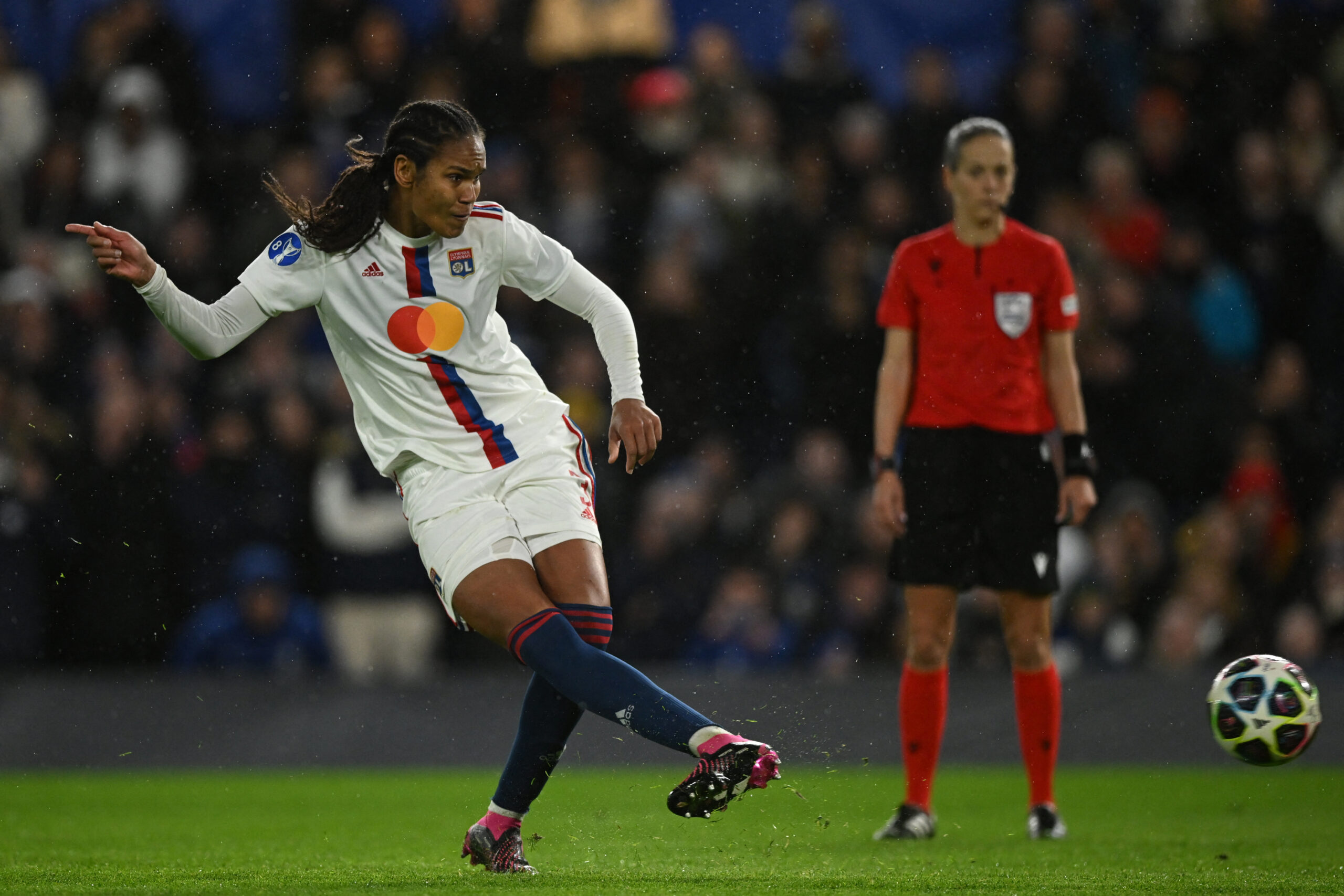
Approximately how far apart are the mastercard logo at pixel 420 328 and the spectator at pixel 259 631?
4.71 m

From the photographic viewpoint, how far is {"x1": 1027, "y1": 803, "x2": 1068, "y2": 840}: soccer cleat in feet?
19.1

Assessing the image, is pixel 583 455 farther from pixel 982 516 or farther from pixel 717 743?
pixel 982 516

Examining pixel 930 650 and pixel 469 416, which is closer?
pixel 469 416

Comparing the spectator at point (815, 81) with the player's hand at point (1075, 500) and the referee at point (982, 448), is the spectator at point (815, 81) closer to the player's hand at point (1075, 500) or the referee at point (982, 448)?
the referee at point (982, 448)

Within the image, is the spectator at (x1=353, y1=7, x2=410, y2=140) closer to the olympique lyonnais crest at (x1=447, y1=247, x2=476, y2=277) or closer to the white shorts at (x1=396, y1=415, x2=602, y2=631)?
the olympique lyonnais crest at (x1=447, y1=247, x2=476, y2=277)

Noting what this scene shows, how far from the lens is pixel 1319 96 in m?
11.0

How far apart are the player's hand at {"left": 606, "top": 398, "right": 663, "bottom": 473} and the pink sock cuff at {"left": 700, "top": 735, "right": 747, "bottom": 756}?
Result: 770 millimetres

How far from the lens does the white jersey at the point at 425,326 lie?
15.3ft

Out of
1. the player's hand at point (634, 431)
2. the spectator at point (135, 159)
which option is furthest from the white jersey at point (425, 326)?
the spectator at point (135, 159)

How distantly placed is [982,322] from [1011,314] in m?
0.10

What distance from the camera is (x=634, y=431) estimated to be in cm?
450

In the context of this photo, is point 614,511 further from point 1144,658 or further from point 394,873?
point 394,873

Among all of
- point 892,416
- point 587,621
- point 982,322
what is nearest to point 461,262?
point 587,621

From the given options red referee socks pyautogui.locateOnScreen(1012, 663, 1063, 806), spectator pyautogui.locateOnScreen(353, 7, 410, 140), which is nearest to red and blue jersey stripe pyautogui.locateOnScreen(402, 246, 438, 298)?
red referee socks pyautogui.locateOnScreen(1012, 663, 1063, 806)
